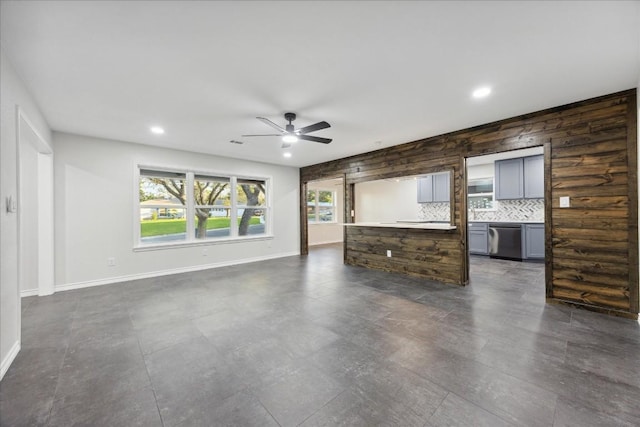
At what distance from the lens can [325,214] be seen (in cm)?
970

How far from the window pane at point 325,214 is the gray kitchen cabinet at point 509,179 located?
5283 millimetres

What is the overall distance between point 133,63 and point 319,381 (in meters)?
2.95

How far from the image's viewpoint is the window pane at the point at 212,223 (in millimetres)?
5590

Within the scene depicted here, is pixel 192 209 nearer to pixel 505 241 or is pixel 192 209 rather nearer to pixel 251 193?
pixel 251 193

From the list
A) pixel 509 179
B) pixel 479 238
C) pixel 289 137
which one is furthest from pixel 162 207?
pixel 509 179

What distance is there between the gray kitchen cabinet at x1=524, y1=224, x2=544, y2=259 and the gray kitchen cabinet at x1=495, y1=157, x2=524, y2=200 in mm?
798

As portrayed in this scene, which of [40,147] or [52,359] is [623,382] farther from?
[40,147]

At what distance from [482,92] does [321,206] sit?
23.1ft

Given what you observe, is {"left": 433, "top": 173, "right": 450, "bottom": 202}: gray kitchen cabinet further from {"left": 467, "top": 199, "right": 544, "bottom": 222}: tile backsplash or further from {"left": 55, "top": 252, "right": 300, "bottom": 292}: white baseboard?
{"left": 55, "top": 252, "right": 300, "bottom": 292}: white baseboard

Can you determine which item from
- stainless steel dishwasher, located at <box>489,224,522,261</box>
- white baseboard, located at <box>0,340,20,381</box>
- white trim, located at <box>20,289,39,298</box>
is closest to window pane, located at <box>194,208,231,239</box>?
white trim, located at <box>20,289,39,298</box>

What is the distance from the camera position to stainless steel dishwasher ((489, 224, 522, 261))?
18.9 feet

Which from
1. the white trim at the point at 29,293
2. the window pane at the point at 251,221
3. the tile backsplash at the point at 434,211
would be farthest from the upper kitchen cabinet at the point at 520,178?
the white trim at the point at 29,293

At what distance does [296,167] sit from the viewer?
718 centimetres

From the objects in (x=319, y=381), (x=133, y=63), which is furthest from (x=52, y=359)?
(x=133, y=63)
